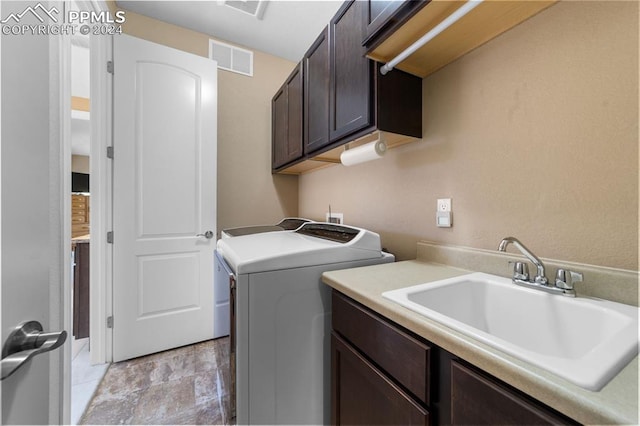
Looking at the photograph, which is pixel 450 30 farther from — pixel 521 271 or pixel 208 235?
pixel 208 235

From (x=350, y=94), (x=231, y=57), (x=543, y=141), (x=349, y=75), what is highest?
(x=231, y=57)

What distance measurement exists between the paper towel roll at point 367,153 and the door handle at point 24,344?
1.25m

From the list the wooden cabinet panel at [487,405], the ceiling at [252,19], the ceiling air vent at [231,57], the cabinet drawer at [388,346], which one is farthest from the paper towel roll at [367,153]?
the ceiling air vent at [231,57]

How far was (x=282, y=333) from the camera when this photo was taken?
1.10 m

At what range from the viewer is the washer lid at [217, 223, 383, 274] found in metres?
1.07

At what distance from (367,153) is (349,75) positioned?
413 mm

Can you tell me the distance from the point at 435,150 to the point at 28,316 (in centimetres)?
150

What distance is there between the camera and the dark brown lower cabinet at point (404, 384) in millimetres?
487

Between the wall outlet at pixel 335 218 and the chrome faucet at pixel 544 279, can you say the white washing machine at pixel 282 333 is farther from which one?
the wall outlet at pixel 335 218

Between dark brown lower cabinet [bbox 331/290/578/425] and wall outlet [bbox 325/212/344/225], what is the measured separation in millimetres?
1065

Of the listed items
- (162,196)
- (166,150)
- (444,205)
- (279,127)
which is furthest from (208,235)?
(444,205)

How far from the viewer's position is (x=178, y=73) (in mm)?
2088

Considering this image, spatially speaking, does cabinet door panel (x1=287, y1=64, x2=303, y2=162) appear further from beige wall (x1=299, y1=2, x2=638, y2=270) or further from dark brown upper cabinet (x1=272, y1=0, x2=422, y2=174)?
beige wall (x1=299, y1=2, x2=638, y2=270)

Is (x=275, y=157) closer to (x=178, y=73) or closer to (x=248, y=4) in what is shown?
(x=178, y=73)
